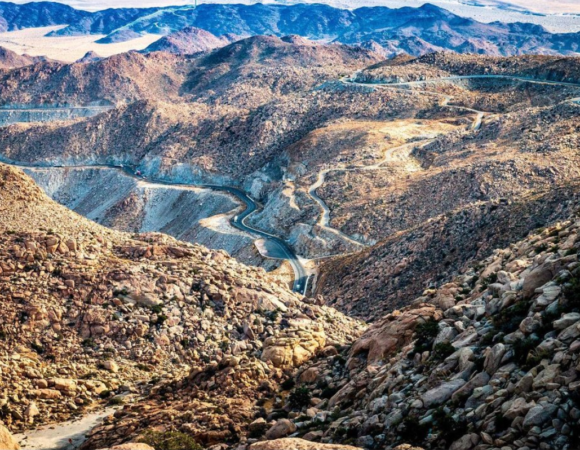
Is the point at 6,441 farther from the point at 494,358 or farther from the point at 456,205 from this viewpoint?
the point at 456,205

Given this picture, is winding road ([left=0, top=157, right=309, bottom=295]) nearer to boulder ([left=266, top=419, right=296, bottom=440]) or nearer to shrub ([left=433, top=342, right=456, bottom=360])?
boulder ([left=266, top=419, right=296, bottom=440])

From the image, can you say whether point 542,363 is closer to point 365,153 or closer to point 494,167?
point 494,167

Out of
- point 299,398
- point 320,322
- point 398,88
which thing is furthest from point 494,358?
point 398,88

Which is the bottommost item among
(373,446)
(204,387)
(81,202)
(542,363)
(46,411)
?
(81,202)

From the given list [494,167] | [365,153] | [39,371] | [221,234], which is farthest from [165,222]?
[39,371]

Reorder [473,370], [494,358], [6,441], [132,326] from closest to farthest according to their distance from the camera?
[494,358] → [473,370] → [6,441] → [132,326]

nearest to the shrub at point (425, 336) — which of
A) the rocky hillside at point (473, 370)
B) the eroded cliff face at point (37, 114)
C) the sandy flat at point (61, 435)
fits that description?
the rocky hillside at point (473, 370)

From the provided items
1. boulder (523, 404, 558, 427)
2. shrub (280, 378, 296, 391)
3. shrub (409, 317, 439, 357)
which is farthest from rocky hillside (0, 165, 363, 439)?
boulder (523, 404, 558, 427)
